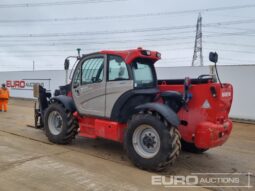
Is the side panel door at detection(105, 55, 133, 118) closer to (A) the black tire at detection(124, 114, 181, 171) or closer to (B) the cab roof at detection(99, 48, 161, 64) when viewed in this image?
(B) the cab roof at detection(99, 48, 161, 64)

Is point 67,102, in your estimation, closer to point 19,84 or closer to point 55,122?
point 55,122

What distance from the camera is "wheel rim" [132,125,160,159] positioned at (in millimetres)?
5719

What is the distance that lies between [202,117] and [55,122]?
3.94m

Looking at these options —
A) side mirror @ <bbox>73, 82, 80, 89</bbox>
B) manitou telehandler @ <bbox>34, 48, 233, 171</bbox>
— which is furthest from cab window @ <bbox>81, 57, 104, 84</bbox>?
side mirror @ <bbox>73, 82, 80, 89</bbox>

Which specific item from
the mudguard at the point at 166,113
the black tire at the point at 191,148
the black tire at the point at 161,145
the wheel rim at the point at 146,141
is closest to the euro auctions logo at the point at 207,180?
the black tire at the point at 161,145

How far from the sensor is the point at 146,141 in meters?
5.86

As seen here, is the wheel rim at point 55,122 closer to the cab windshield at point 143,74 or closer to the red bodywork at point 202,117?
the red bodywork at point 202,117

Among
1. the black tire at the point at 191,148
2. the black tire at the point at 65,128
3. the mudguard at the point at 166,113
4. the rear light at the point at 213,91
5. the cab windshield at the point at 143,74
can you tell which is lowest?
the black tire at the point at 191,148

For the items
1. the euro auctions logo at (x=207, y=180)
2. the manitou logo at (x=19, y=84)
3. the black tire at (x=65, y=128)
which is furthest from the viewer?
the manitou logo at (x=19, y=84)

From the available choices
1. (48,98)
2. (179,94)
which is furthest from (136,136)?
(48,98)

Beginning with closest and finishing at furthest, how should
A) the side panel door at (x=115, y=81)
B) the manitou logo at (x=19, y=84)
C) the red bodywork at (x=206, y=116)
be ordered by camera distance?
the red bodywork at (x=206, y=116) < the side panel door at (x=115, y=81) < the manitou logo at (x=19, y=84)

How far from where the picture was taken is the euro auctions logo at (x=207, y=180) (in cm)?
502

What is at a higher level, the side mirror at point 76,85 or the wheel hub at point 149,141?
the side mirror at point 76,85

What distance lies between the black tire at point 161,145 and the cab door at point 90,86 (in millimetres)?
1237
